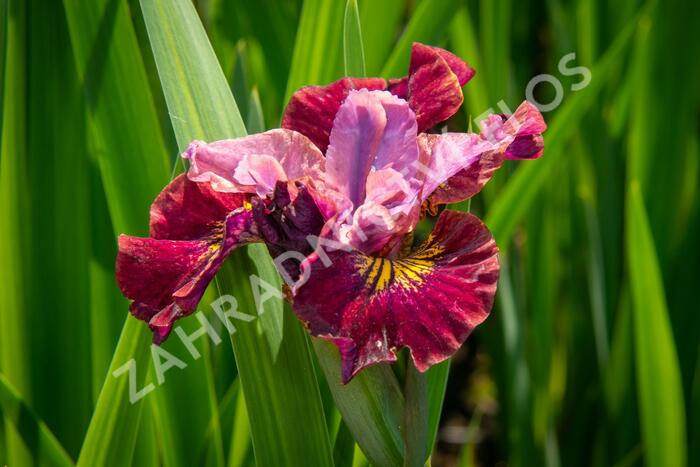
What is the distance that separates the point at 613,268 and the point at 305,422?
748 millimetres

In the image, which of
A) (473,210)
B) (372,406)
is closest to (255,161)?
(372,406)

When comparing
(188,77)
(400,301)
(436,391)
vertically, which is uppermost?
(188,77)

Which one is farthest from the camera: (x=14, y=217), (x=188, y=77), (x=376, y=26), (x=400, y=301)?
(x=376, y=26)

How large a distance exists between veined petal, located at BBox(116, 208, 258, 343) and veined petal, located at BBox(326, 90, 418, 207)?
0.23ft

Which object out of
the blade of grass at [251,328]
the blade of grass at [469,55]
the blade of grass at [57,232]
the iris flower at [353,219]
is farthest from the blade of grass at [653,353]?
the blade of grass at [57,232]

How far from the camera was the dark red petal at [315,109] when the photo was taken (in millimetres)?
608

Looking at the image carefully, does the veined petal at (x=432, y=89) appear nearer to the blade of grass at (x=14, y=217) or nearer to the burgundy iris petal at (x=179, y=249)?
the burgundy iris petal at (x=179, y=249)

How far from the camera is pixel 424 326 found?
512 mm

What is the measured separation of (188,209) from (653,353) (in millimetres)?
616

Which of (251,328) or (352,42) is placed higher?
(352,42)

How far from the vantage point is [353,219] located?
0.53m

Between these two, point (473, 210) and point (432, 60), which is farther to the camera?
point (473, 210)

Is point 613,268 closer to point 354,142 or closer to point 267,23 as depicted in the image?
point 267,23

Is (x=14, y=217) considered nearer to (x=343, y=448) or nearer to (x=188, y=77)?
(x=188, y=77)
